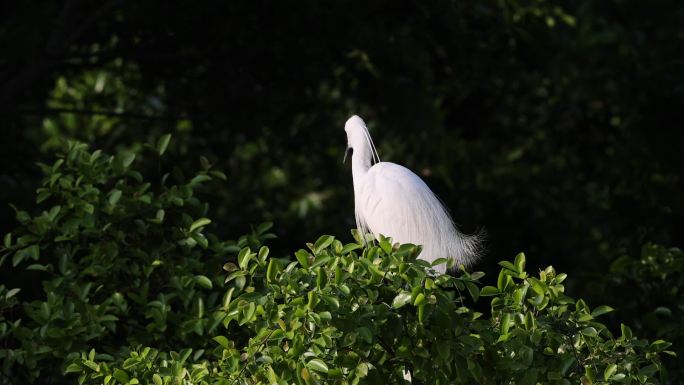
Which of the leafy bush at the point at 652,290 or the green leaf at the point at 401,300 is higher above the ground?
the green leaf at the point at 401,300

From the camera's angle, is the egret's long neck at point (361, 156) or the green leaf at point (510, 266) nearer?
the green leaf at point (510, 266)

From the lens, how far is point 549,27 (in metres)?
6.25

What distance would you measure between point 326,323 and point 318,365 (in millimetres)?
118

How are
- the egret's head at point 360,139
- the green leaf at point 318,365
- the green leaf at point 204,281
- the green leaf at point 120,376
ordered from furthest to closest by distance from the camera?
the egret's head at point 360,139
the green leaf at point 204,281
the green leaf at point 120,376
the green leaf at point 318,365

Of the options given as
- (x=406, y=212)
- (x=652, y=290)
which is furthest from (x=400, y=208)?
(x=652, y=290)

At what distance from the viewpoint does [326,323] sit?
2.67 metres

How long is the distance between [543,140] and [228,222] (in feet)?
9.96

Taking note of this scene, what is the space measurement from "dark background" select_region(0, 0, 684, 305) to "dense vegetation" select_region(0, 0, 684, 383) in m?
0.02

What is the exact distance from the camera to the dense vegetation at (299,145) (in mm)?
3789

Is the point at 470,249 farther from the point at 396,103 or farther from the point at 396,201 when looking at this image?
the point at 396,103

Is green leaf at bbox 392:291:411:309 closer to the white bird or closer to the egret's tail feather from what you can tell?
the white bird

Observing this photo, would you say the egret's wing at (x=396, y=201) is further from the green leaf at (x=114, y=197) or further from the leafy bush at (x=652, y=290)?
the leafy bush at (x=652, y=290)

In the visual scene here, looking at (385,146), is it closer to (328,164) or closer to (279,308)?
(328,164)

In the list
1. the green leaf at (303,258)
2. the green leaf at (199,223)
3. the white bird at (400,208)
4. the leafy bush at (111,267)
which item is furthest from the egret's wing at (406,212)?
the green leaf at (303,258)
